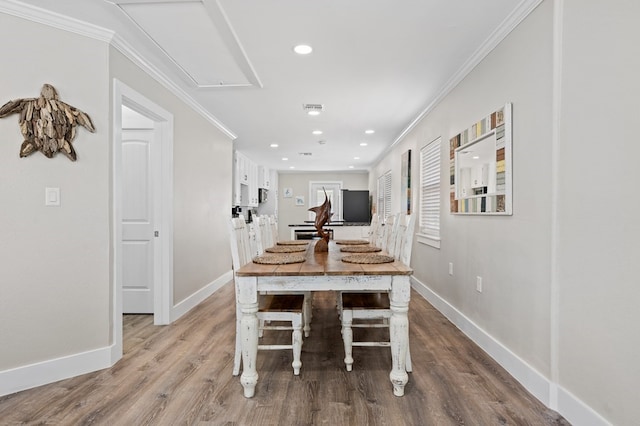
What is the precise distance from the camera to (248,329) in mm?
2105

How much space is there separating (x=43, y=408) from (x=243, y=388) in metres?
1.09

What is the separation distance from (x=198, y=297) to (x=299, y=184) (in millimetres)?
7045

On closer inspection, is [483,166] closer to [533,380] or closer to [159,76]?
[533,380]

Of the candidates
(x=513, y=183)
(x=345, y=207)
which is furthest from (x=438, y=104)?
(x=345, y=207)

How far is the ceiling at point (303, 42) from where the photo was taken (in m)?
2.20

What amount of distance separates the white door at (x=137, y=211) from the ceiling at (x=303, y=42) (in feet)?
2.43

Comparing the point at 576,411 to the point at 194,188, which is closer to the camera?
the point at 576,411

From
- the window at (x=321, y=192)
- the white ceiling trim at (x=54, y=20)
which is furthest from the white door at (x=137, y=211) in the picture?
the window at (x=321, y=192)

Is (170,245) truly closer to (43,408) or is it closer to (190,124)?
(190,124)

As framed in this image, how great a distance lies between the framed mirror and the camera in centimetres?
244

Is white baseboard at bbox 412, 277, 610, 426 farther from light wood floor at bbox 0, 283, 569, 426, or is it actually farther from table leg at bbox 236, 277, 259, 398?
table leg at bbox 236, 277, 259, 398

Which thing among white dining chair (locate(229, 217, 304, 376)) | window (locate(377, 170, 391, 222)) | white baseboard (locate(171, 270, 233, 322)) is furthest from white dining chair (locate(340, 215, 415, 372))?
window (locate(377, 170, 391, 222))

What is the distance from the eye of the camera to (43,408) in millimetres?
1974

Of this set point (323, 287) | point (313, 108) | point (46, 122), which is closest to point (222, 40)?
point (46, 122)
